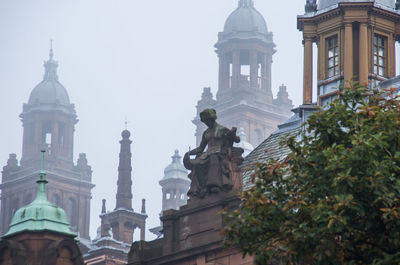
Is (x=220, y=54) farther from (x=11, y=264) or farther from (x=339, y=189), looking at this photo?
(x=339, y=189)

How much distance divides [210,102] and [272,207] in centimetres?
14980

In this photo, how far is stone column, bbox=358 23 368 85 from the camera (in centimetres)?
6975

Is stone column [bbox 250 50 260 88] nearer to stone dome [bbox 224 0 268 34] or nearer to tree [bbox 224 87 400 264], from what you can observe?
stone dome [bbox 224 0 268 34]

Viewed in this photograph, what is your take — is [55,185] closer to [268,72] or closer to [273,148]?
[268,72]

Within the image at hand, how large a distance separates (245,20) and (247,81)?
834 cm

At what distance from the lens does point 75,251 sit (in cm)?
6719

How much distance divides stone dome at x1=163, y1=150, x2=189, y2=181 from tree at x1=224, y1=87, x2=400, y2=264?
137121 millimetres

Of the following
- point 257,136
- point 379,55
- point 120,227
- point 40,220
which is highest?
point 257,136

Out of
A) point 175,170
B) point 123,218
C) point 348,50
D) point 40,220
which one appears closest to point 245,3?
point 175,170

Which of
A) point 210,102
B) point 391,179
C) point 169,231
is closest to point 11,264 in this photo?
point 169,231

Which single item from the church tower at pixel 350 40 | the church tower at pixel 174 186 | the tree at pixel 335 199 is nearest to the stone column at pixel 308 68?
the church tower at pixel 350 40

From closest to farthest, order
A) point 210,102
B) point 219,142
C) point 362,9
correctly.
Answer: point 219,142 < point 362,9 < point 210,102

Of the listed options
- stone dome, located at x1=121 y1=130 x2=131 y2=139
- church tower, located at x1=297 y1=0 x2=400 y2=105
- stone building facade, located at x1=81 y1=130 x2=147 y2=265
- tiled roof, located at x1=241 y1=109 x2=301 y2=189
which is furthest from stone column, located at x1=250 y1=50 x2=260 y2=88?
church tower, located at x1=297 y1=0 x2=400 y2=105

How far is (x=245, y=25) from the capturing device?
195m
